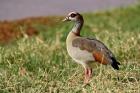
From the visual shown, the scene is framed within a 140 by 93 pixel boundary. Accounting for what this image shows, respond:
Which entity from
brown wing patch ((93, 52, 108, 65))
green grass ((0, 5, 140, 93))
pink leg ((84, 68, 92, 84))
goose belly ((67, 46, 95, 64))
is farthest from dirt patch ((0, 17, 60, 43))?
brown wing patch ((93, 52, 108, 65))

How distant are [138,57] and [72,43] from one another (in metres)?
2.32

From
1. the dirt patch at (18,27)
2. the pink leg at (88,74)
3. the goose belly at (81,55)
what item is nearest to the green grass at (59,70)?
the pink leg at (88,74)

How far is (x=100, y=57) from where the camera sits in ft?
29.8

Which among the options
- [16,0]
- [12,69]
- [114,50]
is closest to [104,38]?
[114,50]

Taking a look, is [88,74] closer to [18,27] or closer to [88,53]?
[88,53]

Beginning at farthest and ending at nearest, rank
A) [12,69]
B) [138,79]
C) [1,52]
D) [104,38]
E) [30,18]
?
[30,18] → [104,38] → [1,52] → [12,69] → [138,79]

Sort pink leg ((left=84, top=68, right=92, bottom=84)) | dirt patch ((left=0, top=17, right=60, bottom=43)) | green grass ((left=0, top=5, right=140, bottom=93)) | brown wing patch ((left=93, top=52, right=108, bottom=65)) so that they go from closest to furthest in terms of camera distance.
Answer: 1. green grass ((left=0, top=5, right=140, bottom=93))
2. brown wing patch ((left=93, top=52, right=108, bottom=65))
3. pink leg ((left=84, top=68, right=92, bottom=84))
4. dirt patch ((left=0, top=17, right=60, bottom=43))

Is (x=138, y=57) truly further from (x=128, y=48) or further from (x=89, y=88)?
(x=89, y=88)

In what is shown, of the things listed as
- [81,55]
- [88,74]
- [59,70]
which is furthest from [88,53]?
[59,70]

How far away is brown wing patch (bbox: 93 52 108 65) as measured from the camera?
906 cm

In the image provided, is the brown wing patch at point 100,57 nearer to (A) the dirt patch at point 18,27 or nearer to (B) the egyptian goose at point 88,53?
(B) the egyptian goose at point 88,53

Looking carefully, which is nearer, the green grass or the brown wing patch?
the green grass

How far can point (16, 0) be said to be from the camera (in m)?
24.7

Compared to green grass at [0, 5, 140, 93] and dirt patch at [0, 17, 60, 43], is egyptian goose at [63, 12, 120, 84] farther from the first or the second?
dirt patch at [0, 17, 60, 43]
